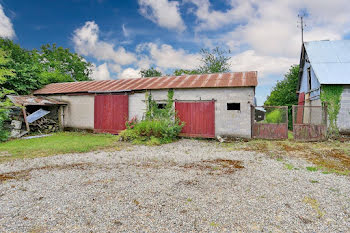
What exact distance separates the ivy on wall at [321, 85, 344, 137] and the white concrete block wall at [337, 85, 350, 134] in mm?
165

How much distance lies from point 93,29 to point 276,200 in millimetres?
16161

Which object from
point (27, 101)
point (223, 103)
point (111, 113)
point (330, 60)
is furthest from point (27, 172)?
point (330, 60)

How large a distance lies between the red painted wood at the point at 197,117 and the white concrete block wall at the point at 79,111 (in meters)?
6.27

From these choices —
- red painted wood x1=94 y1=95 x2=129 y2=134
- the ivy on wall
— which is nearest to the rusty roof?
red painted wood x1=94 y1=95 x2=129 y2=134

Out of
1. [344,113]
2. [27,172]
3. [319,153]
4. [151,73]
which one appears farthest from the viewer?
[151,73]

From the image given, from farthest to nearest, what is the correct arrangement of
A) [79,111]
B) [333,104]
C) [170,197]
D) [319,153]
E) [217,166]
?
[79,111] → [333,104] → [319,153] → [217,166] → [170,197]

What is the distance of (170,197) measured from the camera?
3447 mm

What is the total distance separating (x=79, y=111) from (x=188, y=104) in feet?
26.2

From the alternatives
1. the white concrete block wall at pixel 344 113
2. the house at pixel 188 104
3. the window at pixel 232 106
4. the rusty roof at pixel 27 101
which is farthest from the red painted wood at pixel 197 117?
the rusty roof at pixel 27 101

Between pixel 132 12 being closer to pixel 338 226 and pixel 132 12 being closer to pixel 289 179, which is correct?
pixel 289 179

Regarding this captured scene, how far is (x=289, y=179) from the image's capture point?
14.5ft

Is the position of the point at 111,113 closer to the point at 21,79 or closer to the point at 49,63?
the point at 21,79

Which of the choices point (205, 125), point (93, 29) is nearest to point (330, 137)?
point (205, 125)

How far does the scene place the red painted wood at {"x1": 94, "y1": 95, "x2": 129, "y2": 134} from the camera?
39.1 ft
